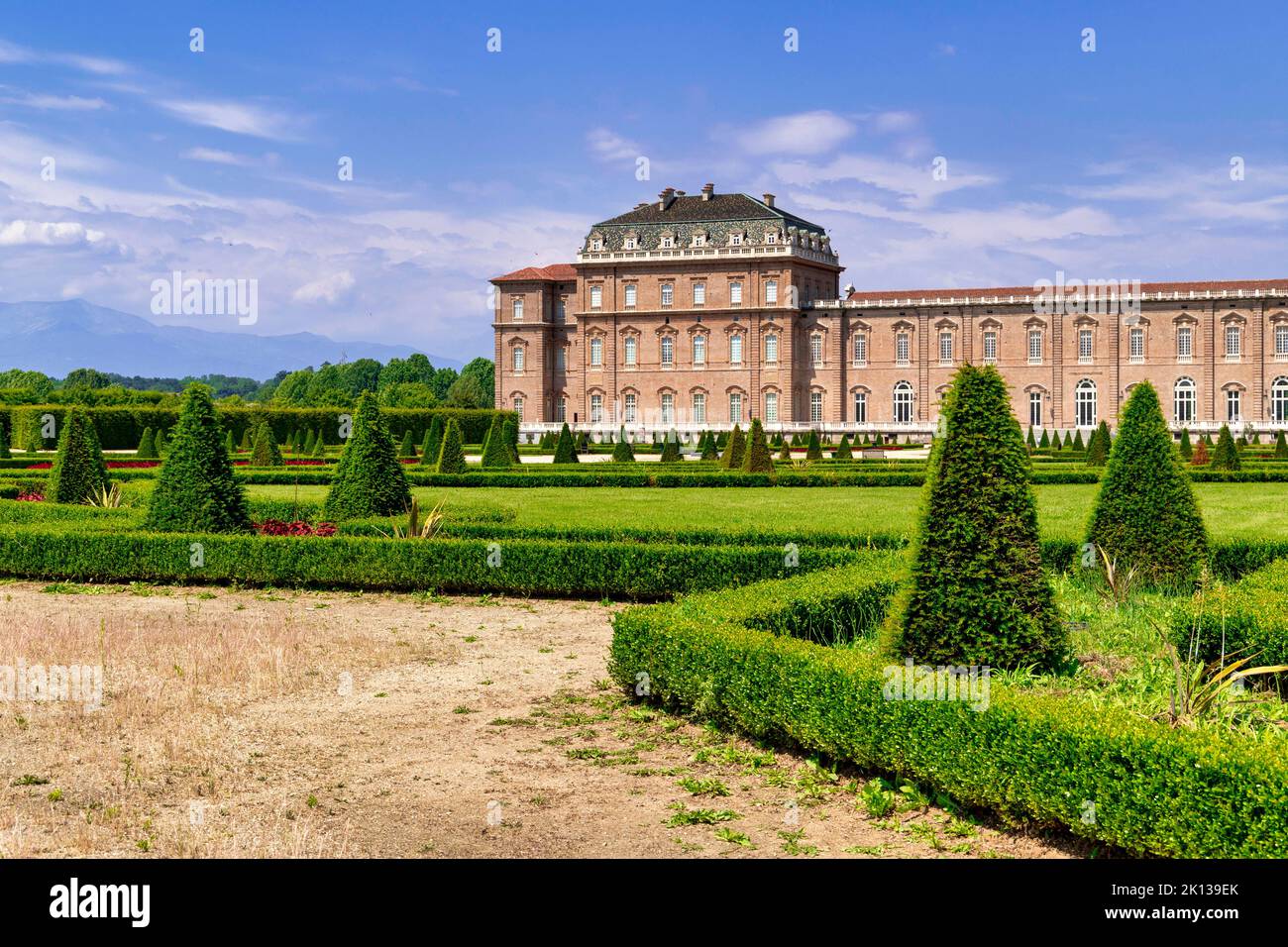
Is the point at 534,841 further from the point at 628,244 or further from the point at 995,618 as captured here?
the point at 628,244

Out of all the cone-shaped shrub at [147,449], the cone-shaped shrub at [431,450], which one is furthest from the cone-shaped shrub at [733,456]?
the cone-shaped shrub at [147,449]

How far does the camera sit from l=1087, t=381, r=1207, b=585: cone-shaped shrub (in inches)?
374

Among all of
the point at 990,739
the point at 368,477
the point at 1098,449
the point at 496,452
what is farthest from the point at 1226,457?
the point at 990,739

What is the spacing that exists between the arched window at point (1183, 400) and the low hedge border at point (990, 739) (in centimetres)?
4718

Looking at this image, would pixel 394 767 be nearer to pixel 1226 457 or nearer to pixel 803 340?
pixel 1226 457

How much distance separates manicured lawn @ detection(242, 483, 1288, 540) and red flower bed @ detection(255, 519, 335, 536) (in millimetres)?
1508

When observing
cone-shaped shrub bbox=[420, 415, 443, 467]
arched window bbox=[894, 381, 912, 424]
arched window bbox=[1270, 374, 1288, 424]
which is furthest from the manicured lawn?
arched window bbox=[894, 381, 912, 424]

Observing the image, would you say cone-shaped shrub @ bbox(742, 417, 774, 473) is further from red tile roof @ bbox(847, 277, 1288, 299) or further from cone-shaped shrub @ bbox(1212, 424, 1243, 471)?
red tile roof @ bbox(847, 277, 1288, 299)

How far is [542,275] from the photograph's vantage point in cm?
5991

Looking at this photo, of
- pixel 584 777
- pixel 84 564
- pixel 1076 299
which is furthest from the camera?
pixel 1076 299

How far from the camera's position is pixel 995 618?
654 centimetres

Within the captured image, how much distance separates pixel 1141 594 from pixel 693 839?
5.31 meters

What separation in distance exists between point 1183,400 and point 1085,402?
3.61 metres

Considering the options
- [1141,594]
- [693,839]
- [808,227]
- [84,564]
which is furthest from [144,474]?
[808,227]
